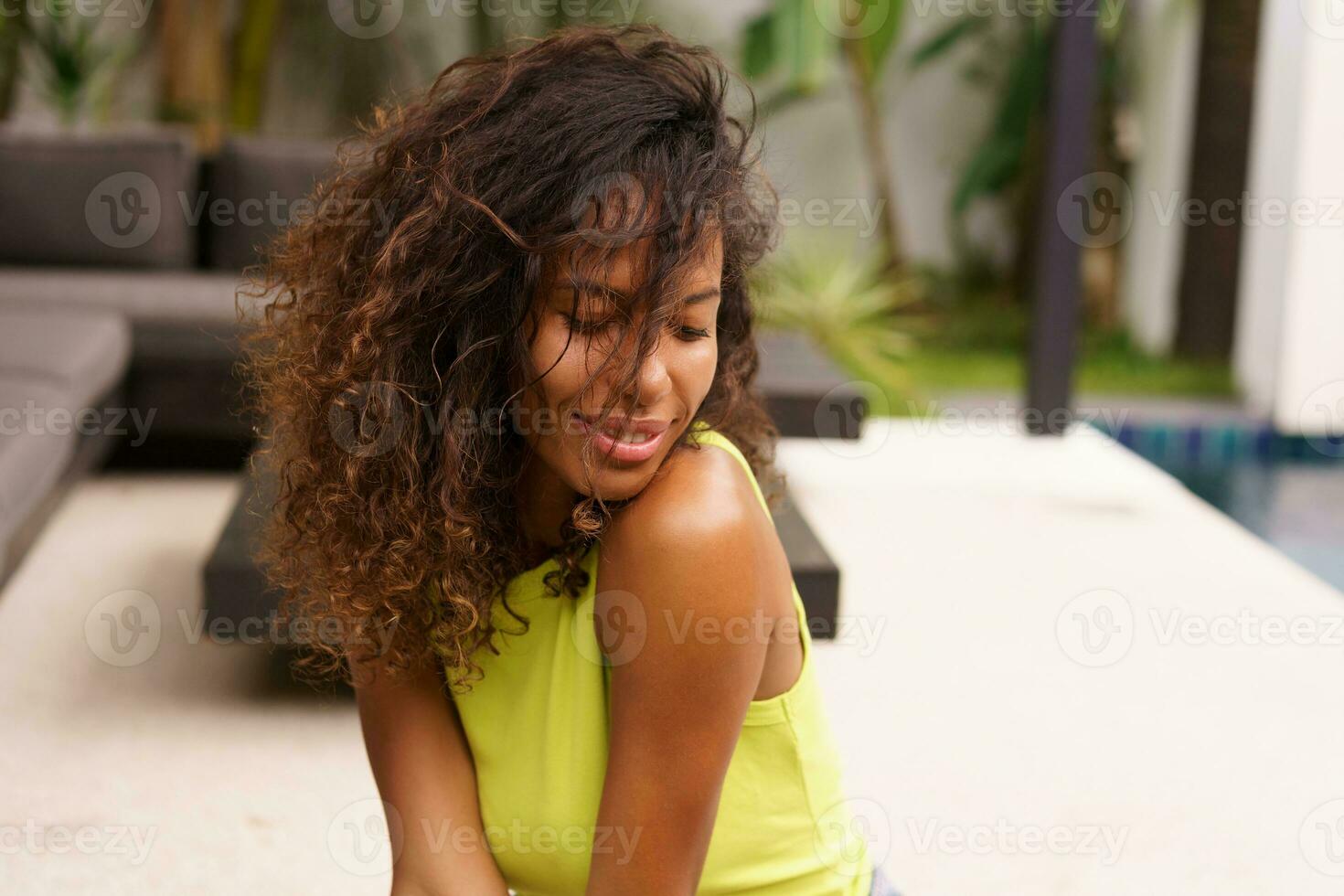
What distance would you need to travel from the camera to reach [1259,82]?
16.6 feet

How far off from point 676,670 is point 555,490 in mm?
204

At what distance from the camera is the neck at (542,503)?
3.35 feet

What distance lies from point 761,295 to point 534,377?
485 millimetres

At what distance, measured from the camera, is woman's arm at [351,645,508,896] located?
106 cm

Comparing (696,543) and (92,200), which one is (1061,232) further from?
(696,543)

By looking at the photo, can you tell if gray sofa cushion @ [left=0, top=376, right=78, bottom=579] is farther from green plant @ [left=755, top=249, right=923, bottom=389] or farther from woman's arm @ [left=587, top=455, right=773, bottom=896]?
green plant @ [left=755, top=249, right=923, bottom=389]

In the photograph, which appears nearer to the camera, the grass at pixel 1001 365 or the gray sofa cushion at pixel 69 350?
the gray sofa cushion at pixel 69 350

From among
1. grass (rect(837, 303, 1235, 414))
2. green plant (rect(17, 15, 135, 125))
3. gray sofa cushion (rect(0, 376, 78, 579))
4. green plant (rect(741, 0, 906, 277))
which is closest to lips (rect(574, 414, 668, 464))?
gray sofa cushion (rect(0, 376, 78, 579))

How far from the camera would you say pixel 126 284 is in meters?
3.93

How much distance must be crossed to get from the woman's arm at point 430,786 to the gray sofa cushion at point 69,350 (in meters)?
2.15

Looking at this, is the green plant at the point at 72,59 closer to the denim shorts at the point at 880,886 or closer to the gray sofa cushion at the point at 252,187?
the gray sofa cushion at the point at 252,187

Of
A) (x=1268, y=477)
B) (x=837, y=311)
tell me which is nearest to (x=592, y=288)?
(x=1268, y=477)

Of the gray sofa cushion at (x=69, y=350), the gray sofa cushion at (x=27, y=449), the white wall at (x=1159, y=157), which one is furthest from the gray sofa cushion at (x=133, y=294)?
the white wall at (x=1159, y=157)

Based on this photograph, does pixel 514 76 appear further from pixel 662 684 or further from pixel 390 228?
pixel 662 684
